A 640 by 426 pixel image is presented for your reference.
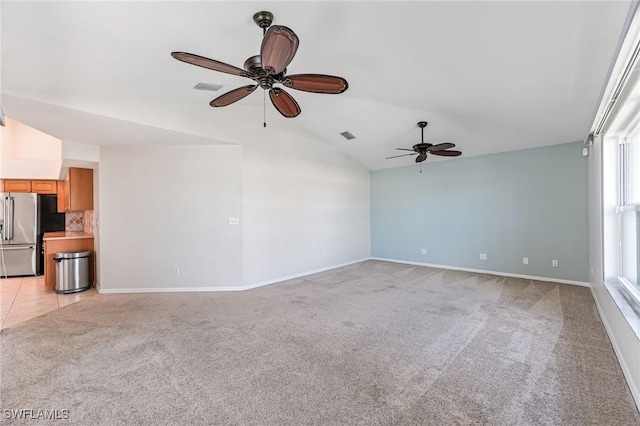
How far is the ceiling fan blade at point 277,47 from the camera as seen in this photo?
167cm

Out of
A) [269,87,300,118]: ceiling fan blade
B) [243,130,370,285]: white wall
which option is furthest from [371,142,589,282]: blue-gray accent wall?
[269,87,300,118]: ceiling fan blade

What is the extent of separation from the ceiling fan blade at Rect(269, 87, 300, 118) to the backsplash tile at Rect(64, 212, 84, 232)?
259 inches

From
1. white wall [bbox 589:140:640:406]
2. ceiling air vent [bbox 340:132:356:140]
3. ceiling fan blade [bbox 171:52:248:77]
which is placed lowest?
white wall [bbox 589:140:640:406]

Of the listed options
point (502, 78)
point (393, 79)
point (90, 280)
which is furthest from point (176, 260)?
point (502, 78)

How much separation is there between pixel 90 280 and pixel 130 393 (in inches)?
158

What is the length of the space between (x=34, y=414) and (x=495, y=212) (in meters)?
6.68

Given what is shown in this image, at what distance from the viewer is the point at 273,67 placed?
204cm

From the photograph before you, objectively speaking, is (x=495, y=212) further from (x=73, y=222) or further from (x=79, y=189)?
(x=73, y=222)

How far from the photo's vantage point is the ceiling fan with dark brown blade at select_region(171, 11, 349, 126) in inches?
68.7

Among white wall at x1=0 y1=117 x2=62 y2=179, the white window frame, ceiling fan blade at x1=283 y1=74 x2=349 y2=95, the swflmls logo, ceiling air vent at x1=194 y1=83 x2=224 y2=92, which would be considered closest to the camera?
the swflmls logo

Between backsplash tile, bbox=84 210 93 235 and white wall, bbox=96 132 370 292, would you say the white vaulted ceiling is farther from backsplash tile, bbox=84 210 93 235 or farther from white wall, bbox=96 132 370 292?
backsplash tile, bbox=84 210 93 235

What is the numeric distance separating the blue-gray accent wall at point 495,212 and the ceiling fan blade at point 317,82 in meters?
4.63

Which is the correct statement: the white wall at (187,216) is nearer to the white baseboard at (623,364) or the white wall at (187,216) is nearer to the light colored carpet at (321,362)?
the light colored carpet at (321,362)

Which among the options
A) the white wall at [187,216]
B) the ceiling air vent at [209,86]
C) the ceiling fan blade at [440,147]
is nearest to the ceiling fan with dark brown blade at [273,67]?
the ceiling air vent at [209,86]
